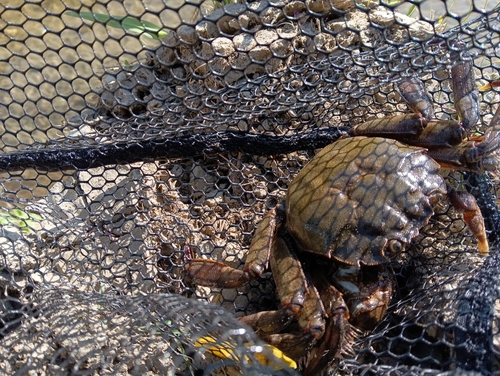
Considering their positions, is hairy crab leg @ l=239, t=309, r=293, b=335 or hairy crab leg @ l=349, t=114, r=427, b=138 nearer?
hairy crab leg @ l=239, t=309, r=293, b=335

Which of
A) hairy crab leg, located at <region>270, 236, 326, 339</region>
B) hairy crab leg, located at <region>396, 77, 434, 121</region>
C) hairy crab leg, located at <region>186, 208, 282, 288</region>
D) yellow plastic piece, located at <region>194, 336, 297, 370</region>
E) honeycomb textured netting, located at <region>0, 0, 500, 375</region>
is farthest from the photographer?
hairy crab leg, located at <region>396, 77, 434, 121</region>

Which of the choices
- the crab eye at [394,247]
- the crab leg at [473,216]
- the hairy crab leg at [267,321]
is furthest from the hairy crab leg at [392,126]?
the hairy crab leg at [267,321]

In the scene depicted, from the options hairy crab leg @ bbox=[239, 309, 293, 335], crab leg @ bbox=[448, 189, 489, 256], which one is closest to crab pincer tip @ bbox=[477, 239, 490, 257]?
crab leg @ bbox=[448, 189, 489, 256]

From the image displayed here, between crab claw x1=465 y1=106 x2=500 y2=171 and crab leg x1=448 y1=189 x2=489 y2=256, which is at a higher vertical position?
crab claw x1=465 y1=106 x2=500 y2=171

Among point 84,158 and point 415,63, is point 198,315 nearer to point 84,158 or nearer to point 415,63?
point 84,158

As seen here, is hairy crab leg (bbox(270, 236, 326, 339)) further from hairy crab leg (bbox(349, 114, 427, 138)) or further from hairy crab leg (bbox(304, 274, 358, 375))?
hairy crab leg (bbox(349, 114, 427, 138))

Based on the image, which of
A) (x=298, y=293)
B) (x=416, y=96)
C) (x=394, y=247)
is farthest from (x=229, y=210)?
(x=416, y=96)
